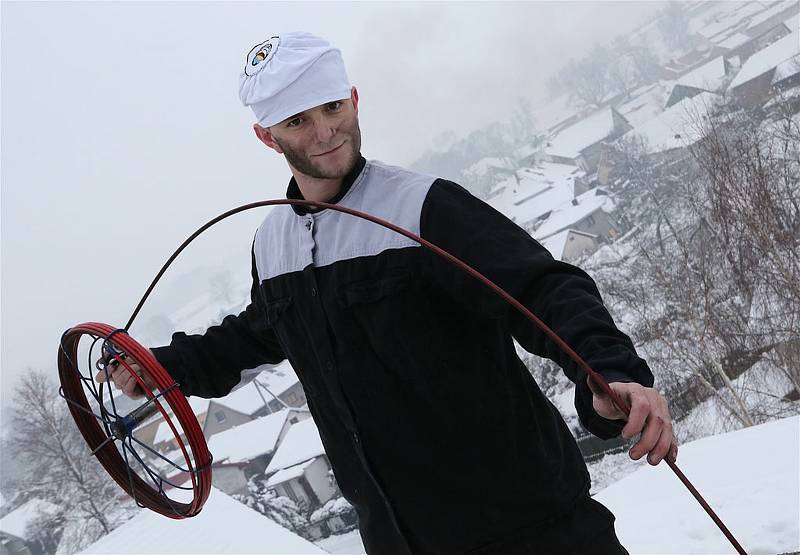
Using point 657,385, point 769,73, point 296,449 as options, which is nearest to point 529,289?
point 657,385

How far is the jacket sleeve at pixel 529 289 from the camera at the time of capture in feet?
3.59

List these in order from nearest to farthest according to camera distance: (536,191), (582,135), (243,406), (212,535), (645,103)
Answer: (212,535)
(243,406)
(536,191)
(645,103)
(582,135)

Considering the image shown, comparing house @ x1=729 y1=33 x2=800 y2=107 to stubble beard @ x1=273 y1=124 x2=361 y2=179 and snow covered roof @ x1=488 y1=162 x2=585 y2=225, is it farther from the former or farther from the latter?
stubble beard @ x1=273 y1=124 x2=361 y2=179

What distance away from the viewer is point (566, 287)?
48.1 inches

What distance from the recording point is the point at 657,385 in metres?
14.9

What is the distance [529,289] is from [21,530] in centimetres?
2521

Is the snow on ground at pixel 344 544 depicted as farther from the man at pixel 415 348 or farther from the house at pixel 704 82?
the house at pixel 704 82

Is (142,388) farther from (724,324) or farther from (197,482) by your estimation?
(724,324)

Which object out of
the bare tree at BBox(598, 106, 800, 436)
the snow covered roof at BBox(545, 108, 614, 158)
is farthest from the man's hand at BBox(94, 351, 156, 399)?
the snow covered roof at BBox(545, 108, 614, 158)

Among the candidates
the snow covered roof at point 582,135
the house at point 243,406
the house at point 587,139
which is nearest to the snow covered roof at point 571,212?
the house at point 587,139

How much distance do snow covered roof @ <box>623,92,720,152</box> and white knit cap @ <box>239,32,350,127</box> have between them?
28.2m

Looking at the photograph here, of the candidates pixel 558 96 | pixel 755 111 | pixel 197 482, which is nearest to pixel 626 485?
pixel 197 482

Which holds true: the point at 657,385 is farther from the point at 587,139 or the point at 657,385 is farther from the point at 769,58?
the point at 587,139

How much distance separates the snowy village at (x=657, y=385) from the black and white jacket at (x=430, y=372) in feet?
0.36
